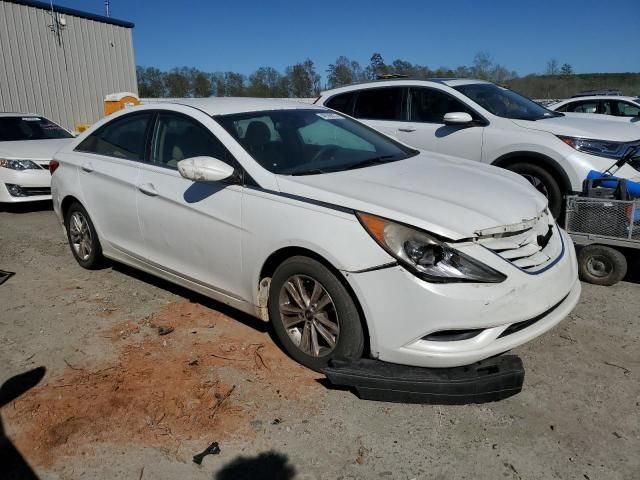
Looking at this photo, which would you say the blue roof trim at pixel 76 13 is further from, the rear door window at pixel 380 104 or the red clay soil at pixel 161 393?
the red clay soil at pixel 161 393

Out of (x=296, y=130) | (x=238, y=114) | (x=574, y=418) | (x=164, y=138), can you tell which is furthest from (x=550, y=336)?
(x=164, y=138)

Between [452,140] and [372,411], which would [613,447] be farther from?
[452,140]

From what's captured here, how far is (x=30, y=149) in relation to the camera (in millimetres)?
8594

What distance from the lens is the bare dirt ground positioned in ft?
8.70

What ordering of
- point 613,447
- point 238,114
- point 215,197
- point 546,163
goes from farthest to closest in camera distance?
point 546,163
point 238,114
point 215,197
point 613,447

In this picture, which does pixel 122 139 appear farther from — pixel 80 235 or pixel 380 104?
pixel 380 104

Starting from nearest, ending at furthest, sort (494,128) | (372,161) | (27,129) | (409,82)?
(372,161) → (494,128) → (409,82) → (27,129)

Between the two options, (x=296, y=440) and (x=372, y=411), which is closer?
(x=296, y=440)

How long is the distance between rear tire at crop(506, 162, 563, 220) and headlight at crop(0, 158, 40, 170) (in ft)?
22.5

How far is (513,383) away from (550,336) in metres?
1.12

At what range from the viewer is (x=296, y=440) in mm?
2838

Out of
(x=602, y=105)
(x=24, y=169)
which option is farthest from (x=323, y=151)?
(x=602, y=105)

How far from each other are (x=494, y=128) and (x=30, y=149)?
685 centimetres

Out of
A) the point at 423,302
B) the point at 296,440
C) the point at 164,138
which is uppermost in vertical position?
the point at 164,138
